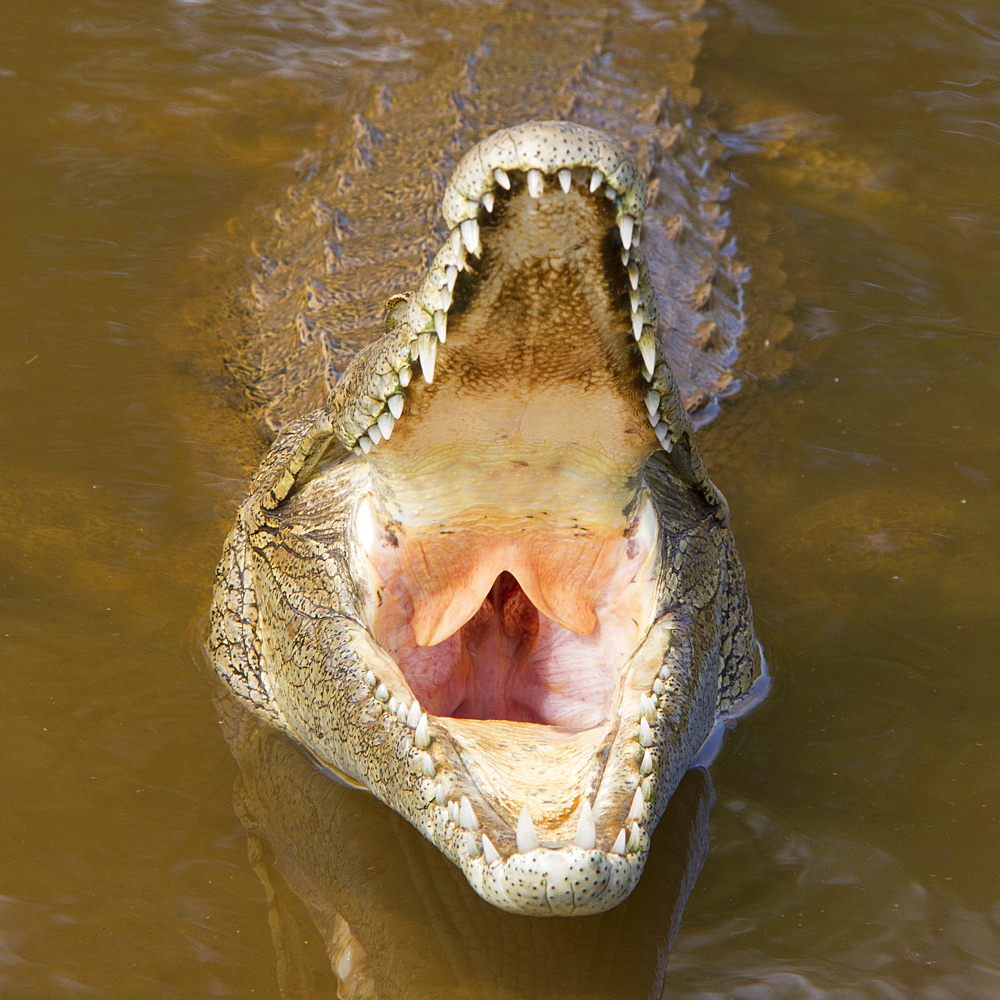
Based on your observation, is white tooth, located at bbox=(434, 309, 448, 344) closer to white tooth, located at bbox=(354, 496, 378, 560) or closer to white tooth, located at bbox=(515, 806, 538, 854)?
white tooth, located at bbox=(354, 496, 378, 560)

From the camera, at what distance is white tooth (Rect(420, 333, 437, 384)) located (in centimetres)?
281

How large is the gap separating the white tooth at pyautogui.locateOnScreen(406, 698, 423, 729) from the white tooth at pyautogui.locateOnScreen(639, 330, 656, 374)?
95cm

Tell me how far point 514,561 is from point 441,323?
922 millimetres

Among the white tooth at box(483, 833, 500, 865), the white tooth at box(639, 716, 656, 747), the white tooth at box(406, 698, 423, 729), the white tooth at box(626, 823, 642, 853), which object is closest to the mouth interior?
the white tooth at box(639, 716, 656, 747)

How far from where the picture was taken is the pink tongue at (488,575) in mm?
3402

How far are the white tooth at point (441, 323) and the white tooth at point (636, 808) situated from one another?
108cm

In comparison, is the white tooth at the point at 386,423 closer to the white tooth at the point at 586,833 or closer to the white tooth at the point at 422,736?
the white tooth at the point at 422,736

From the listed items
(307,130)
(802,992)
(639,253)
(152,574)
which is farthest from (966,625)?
(307,130)

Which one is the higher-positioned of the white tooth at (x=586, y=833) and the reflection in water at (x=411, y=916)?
the white tooth at (x=586, y=833)

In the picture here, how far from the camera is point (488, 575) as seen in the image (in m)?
3.48

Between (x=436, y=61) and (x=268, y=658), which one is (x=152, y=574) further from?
(x=436, y=61)

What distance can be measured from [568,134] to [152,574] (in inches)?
92.2

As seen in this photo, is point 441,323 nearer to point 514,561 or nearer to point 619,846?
point 514,561

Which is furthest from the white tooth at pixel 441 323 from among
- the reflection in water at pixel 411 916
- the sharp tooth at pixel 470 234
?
the reflection in water at pixel 411 916
